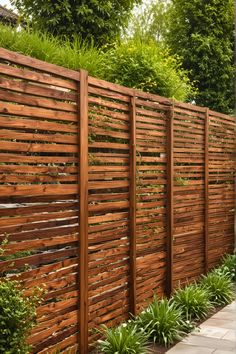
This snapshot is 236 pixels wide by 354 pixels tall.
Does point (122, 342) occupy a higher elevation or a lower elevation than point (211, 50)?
lower

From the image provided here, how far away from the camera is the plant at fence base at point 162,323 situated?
416 cm

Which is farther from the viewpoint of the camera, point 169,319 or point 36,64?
point 169,319

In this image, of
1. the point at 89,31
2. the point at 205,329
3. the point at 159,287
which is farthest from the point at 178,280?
the point at 89,31

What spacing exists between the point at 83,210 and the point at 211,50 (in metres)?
8.89

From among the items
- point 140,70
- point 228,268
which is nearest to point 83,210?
point 140,70

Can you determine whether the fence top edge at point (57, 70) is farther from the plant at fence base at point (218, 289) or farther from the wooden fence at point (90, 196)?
the plant at fence base at point (218, 289)

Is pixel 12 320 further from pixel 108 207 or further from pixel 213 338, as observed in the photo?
pixel 213 338

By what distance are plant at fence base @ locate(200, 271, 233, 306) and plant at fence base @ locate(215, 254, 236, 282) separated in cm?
45

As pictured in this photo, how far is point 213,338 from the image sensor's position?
14.1 ft

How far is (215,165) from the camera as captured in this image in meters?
6.84

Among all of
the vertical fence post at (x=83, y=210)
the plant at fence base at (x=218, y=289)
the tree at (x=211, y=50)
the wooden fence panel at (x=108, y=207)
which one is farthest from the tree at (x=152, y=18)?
the vertical fence post at (x=83, y=210)

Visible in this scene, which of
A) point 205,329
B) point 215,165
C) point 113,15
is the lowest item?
point 205,329

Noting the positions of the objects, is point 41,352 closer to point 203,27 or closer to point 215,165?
point 215,165

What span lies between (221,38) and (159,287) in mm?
8217
